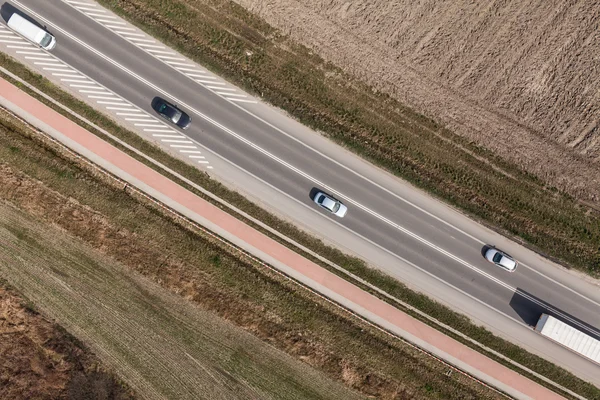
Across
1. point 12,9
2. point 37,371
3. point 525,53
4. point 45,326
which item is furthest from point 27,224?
point 525,53

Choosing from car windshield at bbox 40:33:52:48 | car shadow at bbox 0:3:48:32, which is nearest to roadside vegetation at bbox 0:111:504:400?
car windshield at bbox 40:33:52:48

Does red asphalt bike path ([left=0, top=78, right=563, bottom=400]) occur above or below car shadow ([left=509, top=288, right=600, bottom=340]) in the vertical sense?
below

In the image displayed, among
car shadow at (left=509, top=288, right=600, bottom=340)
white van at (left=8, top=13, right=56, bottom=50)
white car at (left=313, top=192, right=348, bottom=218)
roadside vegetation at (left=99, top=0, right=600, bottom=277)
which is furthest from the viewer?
car shadow at (left=509, top=288, right=600, bottom=340)

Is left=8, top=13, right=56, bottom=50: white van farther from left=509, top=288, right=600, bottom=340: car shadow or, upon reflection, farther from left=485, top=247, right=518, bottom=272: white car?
left=509, top=288, right=600, bottom=340: car shadow

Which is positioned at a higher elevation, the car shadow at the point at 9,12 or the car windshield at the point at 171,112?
the car shadow at the point at 9,12

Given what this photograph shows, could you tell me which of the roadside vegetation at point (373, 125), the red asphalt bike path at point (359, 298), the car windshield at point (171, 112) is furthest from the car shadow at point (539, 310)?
the car windshield at point (171, 112)

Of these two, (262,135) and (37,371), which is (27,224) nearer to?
(37,371)

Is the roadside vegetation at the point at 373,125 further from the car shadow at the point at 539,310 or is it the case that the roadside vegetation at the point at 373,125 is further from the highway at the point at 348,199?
the car shadow at the point at 539,310
